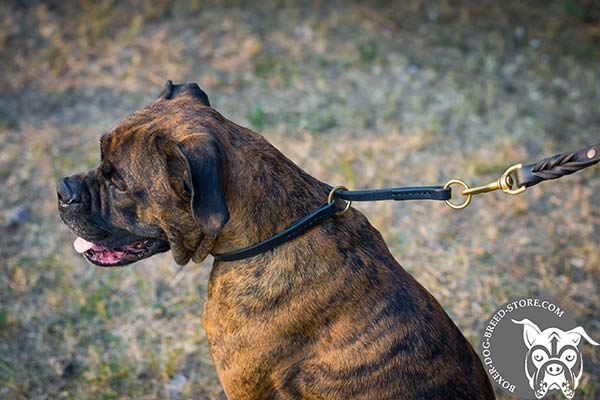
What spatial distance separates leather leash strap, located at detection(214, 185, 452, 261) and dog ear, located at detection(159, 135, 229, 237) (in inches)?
11.9

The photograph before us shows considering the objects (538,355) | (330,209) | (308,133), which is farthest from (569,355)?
(308,133)

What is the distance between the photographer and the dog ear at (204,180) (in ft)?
8.24

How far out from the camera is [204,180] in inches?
99.6

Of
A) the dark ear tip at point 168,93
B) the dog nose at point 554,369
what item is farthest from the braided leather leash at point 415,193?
the dog nose at point 554,369

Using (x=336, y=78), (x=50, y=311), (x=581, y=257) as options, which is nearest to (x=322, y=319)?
(x=50, y=311)

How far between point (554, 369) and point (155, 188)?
231cm

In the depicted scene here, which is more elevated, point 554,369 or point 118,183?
point 118,183

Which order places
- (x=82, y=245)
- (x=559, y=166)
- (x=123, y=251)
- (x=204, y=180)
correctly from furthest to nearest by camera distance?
(x=82, y=245) < (x=123, y=251) < (x=559, y=166) < (x=204, y=180)

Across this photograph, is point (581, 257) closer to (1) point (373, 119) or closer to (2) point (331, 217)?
(1) point (373, 119)

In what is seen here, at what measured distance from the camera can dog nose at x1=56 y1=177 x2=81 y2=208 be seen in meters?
2.99

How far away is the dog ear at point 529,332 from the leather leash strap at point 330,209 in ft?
3.18

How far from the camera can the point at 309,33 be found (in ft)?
25.1

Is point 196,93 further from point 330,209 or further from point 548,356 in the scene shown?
point 548,356

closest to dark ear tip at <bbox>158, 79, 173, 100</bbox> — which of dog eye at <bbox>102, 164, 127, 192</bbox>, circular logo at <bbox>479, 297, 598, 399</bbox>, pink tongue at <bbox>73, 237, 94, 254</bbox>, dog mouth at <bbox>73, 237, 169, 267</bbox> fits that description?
dog eye at <bbox>102, 164, 127, 192</bbox>
